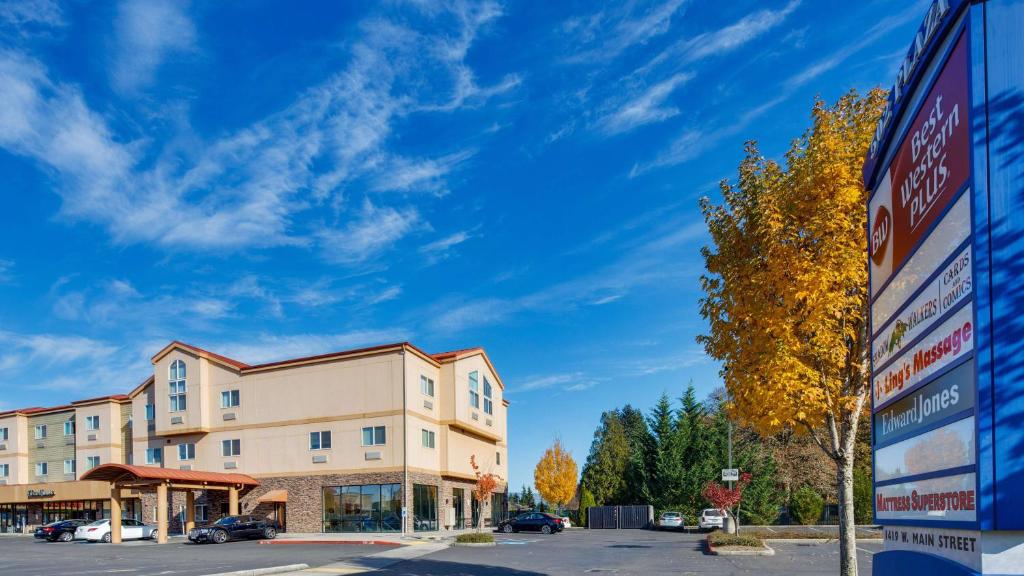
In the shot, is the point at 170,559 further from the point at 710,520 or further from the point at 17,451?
the point at 17,451

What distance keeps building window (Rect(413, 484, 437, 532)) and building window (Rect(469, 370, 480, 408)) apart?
6.36 m

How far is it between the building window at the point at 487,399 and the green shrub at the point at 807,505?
20.6 m

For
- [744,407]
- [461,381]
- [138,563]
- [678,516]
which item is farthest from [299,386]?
[744,407]

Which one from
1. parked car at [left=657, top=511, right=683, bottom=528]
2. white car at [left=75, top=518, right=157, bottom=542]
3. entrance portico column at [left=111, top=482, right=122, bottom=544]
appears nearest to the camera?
entrance portico column at [left=111, top=482, right=122, bottom=544]

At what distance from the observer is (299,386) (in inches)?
→ 1718

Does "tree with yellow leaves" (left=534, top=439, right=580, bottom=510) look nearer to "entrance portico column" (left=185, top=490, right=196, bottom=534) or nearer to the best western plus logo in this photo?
"entrance portico column" (left=185, top=490, right=196, bottom=534)

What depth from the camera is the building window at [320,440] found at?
42.2 meters

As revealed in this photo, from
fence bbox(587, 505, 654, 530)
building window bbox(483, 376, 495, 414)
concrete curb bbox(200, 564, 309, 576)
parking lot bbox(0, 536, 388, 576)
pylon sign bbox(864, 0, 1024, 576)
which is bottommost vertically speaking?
fence bbox(587, 505, 654, 530)

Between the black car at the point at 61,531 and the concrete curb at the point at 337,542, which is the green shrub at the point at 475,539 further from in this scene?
the black car at the point at 61,531

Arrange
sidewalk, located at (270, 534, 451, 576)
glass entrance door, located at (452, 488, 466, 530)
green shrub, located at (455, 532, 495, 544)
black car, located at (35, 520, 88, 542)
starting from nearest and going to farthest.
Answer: sidewalk, located at (270, 534, 451, 576) → green shrub, located at (455, 532, 495, 544) → black car, located at (35, 520, 88, 542) → glass entrance door, located at (452, 488, 466, 530)

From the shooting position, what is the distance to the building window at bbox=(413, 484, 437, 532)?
133 ft

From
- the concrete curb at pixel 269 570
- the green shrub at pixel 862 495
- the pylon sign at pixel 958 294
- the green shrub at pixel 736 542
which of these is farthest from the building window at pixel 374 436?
the pylon sign at pixel 958 294

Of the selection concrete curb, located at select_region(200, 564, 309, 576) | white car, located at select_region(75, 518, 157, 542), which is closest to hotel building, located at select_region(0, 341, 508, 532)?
white car, located at select_region(75, 518, 157, 542)

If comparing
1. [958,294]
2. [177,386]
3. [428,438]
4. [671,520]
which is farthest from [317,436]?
[958,294]
